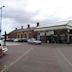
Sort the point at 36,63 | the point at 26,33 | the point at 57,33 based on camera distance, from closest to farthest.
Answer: the point at 36,63, the point at 57,33, the point at 26,33

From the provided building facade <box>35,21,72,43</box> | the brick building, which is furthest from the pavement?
the brick building

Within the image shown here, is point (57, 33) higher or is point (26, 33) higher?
point (26, 33)

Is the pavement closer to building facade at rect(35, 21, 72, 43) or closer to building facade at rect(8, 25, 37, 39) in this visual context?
building facade at rect(35, 21, 72, 43)

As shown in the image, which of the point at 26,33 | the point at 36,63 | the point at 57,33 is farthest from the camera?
the point at 26,33

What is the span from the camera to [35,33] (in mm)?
95000

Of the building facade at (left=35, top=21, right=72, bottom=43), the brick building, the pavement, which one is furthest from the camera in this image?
the brick building

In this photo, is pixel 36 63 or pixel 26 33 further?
pixel 26 33

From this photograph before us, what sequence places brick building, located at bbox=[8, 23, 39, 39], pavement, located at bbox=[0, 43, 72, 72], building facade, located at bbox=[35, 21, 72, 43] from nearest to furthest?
pavement, located at bbox=[0, 43, 72, 72] < building facade, located at bbox=[35, 21, 72, 43] < brick building, located at bbox=[8, 23, 39, 39]

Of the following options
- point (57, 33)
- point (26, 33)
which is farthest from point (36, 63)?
point (26, 33)

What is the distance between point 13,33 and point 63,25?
46626mm

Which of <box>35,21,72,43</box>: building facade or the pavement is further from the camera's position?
<box>35,21,72,43</box>: building facade

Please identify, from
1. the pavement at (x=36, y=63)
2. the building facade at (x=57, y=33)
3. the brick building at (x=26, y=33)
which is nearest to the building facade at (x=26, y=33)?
the brick building at (x=26, y=33)

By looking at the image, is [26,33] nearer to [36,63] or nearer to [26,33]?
[26,33]

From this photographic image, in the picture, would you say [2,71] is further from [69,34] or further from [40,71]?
[69,34]
